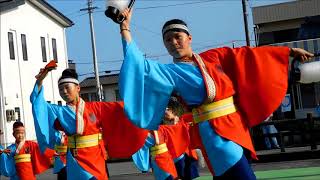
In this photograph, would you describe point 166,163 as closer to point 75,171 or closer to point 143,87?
point 75,171

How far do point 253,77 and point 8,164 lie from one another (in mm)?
6087

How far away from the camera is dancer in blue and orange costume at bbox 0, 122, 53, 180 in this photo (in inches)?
353

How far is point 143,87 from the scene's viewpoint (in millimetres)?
3785

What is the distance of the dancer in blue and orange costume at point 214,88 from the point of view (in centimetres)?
371

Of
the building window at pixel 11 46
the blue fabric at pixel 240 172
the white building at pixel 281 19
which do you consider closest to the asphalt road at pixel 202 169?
the blue fabric at pixel 240 172

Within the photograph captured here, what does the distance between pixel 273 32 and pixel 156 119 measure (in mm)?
25440

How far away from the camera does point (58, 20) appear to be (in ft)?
93.4

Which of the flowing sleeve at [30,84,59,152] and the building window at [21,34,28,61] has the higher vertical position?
Answer: the building window at [21,34,28,61]

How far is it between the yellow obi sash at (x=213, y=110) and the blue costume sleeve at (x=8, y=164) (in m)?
5.81

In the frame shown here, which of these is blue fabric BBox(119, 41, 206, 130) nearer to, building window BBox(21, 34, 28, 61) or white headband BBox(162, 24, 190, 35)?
white headband BBox(162, 24, 190, 35)

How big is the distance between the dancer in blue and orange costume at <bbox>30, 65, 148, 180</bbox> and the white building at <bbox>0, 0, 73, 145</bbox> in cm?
1802

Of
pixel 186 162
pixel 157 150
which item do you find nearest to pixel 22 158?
pixel 157 150

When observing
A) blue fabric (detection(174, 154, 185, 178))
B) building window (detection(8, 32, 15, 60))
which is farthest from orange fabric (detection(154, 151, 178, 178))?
building window (detection(8, 32, 15, 60))

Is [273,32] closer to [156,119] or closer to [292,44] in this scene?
[292,44]
